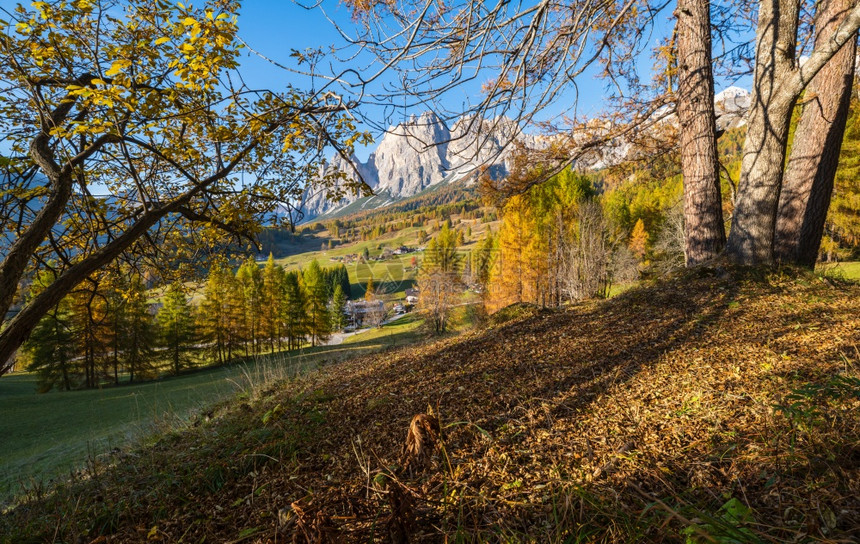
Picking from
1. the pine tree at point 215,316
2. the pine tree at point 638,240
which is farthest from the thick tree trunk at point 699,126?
the pine tree at point 638,240

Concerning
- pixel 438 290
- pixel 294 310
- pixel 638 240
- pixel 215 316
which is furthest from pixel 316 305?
pixel 638 240

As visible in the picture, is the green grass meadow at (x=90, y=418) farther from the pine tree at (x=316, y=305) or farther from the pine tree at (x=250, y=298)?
the pine tree at (x=316, y=305)

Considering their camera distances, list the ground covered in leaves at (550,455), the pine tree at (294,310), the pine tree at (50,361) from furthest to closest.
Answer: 1. the pine tree at (294,310)
2. the pine tree at (50,361)
3. the ground covered in leaves at (550,455)

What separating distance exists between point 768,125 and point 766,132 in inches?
3.3

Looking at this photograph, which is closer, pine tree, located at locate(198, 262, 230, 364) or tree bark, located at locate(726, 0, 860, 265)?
tree bark, located at locate(726, 0, 860, 265)


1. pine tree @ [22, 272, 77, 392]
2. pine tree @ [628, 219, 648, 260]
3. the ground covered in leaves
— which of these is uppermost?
pine tree @ [628, 219, 648, 260]

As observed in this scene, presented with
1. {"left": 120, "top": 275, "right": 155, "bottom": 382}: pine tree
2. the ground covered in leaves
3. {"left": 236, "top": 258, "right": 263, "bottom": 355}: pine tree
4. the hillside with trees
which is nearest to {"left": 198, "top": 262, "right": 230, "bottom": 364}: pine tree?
{"left": 236, "top": 258, "right": 263, "bottom": 355}: pine tree

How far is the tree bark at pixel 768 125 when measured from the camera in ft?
12.8

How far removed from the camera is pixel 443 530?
3.92 feet

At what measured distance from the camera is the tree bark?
154 inches

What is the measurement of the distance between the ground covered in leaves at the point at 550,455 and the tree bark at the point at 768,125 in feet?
3.90

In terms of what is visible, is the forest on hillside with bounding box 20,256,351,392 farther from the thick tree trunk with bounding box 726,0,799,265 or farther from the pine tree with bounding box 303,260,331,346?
the thick tree trunk with bounding box 726,0,799,265

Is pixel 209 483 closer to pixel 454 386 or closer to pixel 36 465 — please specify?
pixel 454 386

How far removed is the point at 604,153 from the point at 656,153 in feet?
3.50
